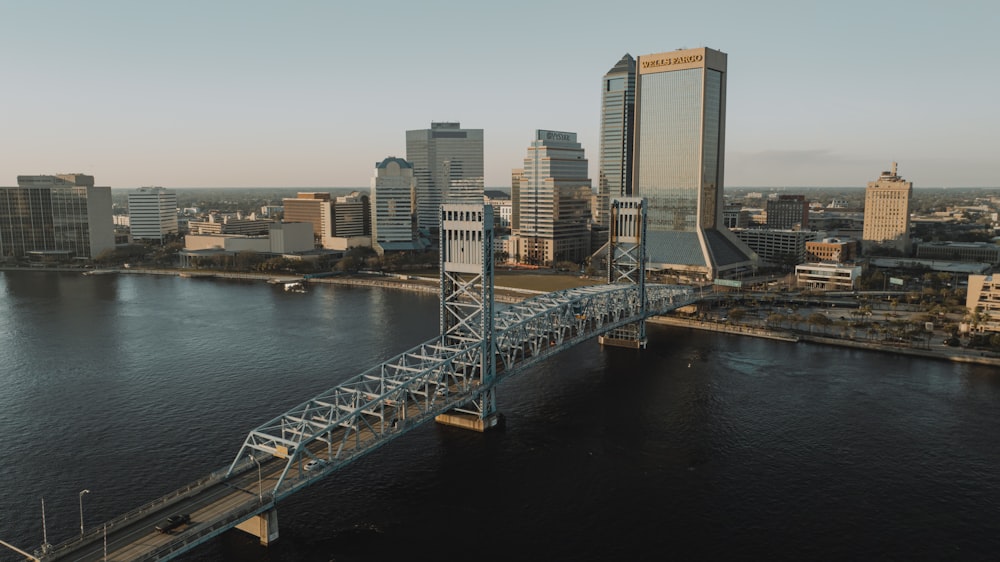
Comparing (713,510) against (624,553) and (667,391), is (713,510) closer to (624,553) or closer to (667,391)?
(624,553)

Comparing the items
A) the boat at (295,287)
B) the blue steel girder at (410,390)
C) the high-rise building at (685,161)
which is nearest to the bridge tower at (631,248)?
the blue steel girder at (410,390)

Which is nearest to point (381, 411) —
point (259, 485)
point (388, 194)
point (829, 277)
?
point (259, 485)

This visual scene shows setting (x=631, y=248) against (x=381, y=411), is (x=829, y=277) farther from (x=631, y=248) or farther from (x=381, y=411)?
(x=381, y=411)

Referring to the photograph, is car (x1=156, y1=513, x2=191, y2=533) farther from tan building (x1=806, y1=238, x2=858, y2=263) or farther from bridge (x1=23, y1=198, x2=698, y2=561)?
tan building (x1=806, y1=238, x2=858, y2=263)

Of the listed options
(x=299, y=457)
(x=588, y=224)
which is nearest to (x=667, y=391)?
(x=299, y=457)

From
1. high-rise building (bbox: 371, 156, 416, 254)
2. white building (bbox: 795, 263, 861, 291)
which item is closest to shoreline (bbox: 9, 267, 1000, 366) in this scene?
high-rise building (bbox: 371, 156, 416, 254)

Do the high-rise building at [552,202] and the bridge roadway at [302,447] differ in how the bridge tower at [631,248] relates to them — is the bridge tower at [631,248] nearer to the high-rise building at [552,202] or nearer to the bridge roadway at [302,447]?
the bridge roadway at [302,447]
